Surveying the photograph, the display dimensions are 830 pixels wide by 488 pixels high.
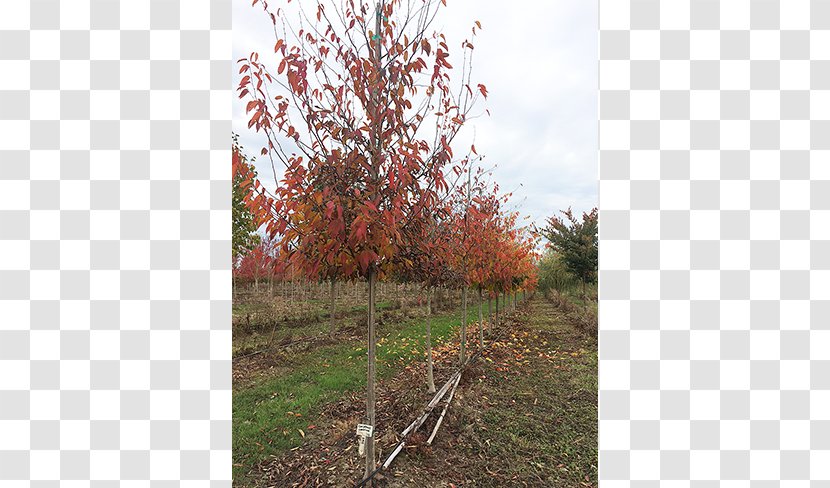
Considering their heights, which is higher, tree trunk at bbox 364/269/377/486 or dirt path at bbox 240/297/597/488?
tree trunk at bbox 364/269/377/486

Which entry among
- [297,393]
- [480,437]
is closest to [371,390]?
[480,437]

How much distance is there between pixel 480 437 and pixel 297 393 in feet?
7.81

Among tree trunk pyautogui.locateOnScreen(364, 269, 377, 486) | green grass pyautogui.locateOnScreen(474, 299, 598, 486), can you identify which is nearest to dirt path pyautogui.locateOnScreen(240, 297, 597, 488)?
green grass pyautogui.locateOnScreen(474, 299, 598, 486)

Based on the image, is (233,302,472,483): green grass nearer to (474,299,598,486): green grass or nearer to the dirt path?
the dirt path

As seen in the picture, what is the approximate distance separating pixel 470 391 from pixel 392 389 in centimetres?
98

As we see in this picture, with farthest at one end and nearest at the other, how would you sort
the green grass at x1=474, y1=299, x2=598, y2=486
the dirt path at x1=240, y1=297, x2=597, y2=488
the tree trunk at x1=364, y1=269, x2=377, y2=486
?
the green grass at x1=474, y1=299, x2=598, y2=486 < the dirt path at x1=240, y1=297, x2=597, y2=488 < the tree trunk at x1=364, y1=269, x2=377, y2=486

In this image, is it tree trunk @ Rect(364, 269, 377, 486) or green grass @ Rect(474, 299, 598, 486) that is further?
green grass @ Rect(474, 299, 598, 486)

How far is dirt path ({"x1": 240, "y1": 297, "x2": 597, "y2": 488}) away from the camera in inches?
108

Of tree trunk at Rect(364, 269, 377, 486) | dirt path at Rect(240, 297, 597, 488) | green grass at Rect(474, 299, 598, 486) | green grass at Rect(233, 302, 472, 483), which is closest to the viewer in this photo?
tree trunk at Rect(364, 269, 377, 486)

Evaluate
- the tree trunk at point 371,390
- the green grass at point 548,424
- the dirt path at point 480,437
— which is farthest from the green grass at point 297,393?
the green grass at point 548,424

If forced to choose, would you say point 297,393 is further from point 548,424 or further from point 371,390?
point 548,424

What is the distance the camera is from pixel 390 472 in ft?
8.58

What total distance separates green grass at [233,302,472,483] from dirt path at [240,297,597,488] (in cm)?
25
